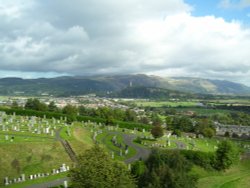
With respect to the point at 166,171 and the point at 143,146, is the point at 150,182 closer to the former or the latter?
the point at 166,171

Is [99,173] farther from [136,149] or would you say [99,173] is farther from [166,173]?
[136,149]

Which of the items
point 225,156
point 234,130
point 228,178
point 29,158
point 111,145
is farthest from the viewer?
point 234,130

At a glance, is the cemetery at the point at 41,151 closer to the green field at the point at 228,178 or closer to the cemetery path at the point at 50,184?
the cemetery path at the point at 50,184

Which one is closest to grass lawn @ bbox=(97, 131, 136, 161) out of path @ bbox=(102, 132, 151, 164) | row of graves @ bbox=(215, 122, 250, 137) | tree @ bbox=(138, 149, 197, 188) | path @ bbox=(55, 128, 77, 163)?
path @ bbox=(102, 132, 151, 164)

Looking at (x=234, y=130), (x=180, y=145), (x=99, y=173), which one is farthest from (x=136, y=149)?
(x=234, y=130)

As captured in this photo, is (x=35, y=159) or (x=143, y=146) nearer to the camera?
(x=35, y=159)

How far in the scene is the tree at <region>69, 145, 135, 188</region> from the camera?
28.3 metres

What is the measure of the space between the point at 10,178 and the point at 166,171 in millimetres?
23662

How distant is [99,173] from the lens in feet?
94.3

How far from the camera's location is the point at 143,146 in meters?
67.8

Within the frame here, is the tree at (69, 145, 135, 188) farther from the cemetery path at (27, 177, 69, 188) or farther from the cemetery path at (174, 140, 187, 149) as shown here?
the cemetery path at (174, 140, 187, 149)

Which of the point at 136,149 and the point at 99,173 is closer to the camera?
the point at 99,173

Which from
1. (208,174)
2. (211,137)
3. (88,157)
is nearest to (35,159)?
(88,157)

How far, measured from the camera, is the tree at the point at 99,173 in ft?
92.9
